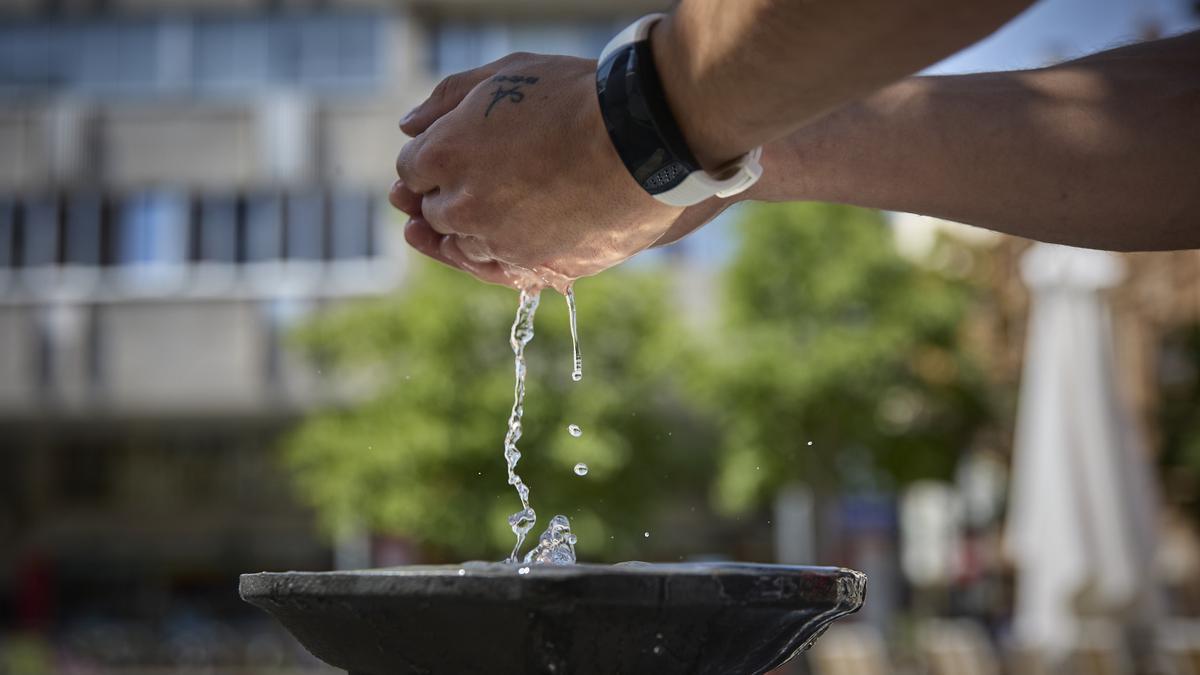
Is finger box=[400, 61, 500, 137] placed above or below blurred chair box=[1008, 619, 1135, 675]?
above

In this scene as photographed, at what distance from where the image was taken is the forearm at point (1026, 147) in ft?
6.37

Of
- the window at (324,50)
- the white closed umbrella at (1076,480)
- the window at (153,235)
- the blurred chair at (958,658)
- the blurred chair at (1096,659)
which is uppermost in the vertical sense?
the window at (324,50)

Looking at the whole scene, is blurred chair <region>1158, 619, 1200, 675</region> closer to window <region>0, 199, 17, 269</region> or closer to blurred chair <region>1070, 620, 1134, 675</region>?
blurred chair <region>1070, 620, 1134, 675</region>

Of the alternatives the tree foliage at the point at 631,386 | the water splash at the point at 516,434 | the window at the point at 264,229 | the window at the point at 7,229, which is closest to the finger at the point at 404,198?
the water splash at the point at 516,434

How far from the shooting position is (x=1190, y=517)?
23.3 m

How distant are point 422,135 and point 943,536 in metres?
34.5

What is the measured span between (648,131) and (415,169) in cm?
43

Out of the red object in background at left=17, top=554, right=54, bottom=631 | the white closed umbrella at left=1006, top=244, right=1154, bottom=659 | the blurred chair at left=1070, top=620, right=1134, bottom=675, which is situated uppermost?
the white closed umbrella at left=1006, top=244, right=1154, bottom=659

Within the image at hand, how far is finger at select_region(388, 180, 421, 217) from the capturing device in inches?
79.4

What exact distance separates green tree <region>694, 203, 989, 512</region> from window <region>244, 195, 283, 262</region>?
37.9 feet

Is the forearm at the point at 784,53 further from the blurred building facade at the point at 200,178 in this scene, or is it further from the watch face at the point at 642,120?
the blurred building facade at the point at 200,178

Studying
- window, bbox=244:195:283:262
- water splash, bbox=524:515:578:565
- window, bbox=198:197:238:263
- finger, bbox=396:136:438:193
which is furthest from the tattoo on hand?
window, bbox=198:197:238:263

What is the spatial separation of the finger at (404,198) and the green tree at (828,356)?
53.3ft

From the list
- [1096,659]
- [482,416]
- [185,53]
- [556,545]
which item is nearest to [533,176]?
[556,545]
